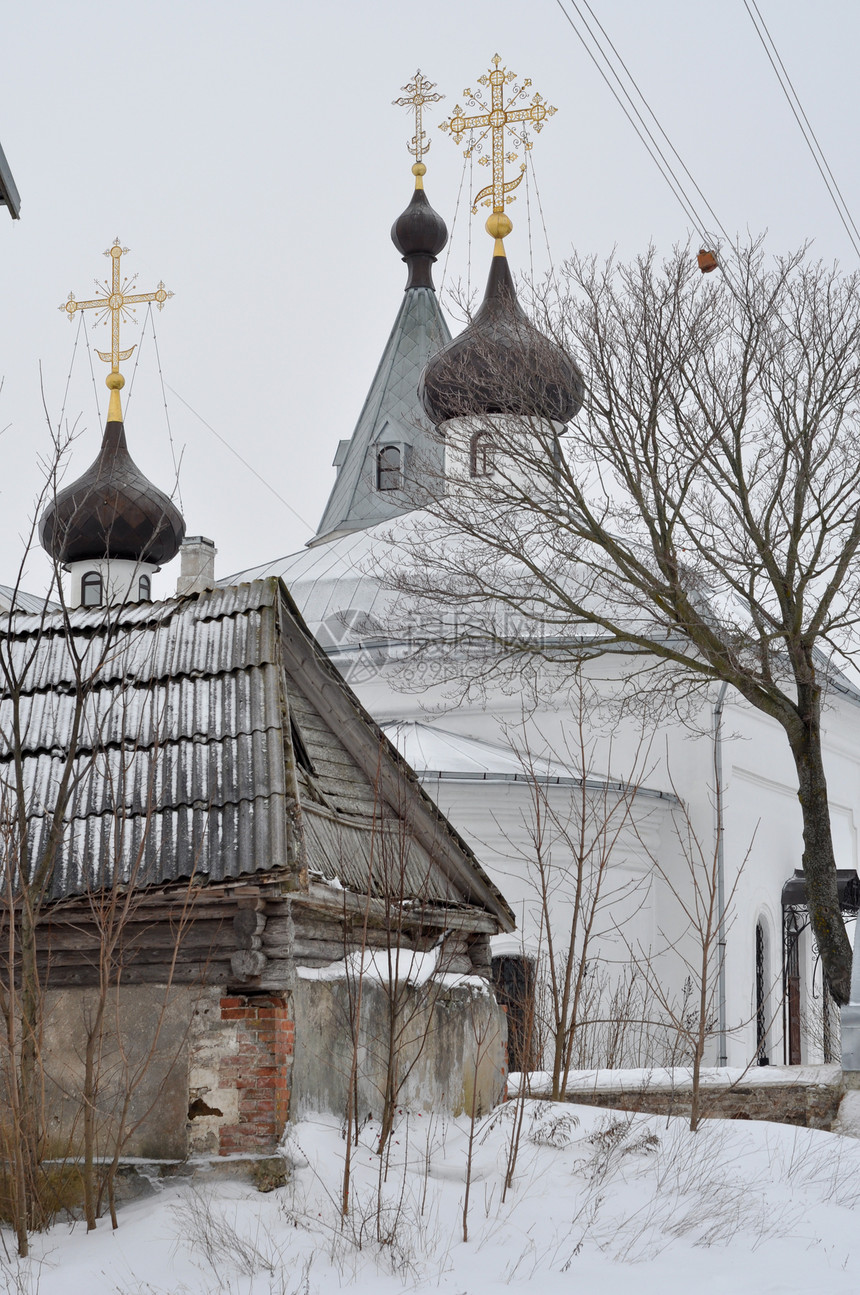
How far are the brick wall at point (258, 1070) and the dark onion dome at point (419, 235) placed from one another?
2368 cm

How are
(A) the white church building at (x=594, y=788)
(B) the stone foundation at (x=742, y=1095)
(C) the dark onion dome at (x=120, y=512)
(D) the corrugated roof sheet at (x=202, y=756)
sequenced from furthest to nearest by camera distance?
(C) the dark onion dome at (x=120, y=512) → (A) the white church building at (x=594, y=788) → (B) the stone foundation at (x=742, y=1095) → (D) the corrugated roof sheet at (x=202, y=756)

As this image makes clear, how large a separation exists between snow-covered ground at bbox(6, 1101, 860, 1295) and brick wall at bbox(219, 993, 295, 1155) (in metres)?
0.17

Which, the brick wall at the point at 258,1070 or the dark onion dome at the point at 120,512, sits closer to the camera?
the brick wall at the point at 258,1070

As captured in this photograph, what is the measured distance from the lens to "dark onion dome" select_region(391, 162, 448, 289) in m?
28.6

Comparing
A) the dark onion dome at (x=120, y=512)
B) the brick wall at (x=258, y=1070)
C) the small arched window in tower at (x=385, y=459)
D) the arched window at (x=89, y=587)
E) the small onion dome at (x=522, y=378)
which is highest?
the small arched window in tower at (x=385, y=459)

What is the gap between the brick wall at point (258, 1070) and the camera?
6621mm

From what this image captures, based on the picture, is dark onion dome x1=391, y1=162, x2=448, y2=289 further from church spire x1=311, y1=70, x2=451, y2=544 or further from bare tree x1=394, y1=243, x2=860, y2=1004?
bare tree x1=394, y1=243, x2=860, y2=1004

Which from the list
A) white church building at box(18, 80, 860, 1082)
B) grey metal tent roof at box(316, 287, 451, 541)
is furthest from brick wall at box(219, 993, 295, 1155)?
grey metal tent roof at box(316, 287, 451, 541)

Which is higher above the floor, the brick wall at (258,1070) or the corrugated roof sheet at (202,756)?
the corrugated roof sheet at (202,756)

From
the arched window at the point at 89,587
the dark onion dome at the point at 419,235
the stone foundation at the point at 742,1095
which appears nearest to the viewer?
the stone foundation at the point at 742,1095

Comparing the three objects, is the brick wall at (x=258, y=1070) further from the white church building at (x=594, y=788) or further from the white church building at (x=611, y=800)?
the white church building at (x=611, y=800)

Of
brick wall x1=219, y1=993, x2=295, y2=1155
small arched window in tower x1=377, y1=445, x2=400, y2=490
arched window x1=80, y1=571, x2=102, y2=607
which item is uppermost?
small arched window in tower x1=377, y1=445, x2=400, y2=490

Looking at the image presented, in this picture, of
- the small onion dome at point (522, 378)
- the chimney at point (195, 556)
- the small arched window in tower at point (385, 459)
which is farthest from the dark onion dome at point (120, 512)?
the small onion dome at point (522, 378)

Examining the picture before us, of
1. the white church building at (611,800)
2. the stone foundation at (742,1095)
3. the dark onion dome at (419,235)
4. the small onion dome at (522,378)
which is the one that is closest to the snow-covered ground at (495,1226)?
the stone foundation at (742,1095)
